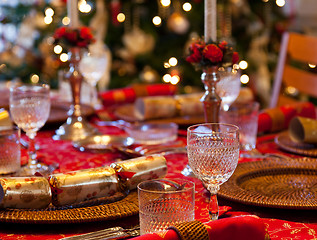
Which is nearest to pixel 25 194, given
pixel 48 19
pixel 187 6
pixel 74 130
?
pixel 74 130

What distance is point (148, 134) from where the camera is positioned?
157 cm

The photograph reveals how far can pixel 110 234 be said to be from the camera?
87 cm

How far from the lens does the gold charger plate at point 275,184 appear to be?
3.22 ft

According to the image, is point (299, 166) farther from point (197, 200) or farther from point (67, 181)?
point (67, 181)

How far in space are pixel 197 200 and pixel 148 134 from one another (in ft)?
1.76

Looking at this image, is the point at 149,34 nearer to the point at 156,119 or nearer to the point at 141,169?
the point at 156,119

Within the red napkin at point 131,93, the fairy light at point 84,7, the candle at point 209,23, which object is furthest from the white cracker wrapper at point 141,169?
the fairy light at point 84,7

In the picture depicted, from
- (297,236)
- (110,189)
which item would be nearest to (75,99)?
(110,189)

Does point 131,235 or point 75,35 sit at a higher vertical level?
point 75,35

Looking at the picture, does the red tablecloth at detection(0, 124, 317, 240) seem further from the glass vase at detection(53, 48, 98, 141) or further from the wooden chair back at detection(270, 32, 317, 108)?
the wooden chair back at detection(270, 32, 317, 108)

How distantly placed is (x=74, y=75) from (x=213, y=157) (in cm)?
93

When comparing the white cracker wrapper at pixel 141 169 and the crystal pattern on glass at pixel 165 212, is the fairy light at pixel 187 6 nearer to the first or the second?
the white cracker wrapper at pixel 141 169

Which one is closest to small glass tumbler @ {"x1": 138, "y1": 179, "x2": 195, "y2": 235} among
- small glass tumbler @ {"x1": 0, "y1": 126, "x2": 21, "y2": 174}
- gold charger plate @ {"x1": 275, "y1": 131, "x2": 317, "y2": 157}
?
small glass tumbler @ {"x1": 0, "y1": 126, "x2": 21, "y2": 174}

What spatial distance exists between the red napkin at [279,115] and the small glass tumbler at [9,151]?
29.2 inches
